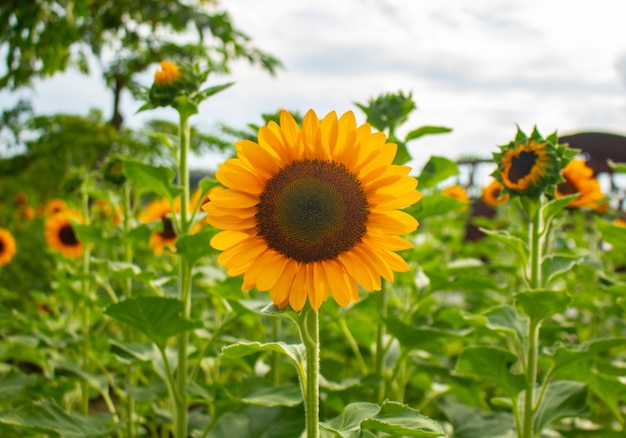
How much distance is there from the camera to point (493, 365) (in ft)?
4.36

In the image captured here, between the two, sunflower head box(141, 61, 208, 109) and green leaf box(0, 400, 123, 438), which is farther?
sunflower head box(141, 61, 208, 109)

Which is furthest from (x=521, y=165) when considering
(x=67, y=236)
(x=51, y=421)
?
(x=67, y=236)

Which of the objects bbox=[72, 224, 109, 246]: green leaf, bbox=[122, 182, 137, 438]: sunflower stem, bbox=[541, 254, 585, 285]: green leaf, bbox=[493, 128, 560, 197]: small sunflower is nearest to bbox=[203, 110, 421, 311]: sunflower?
bbox=[493, 128, 560, 197]: small sunflower

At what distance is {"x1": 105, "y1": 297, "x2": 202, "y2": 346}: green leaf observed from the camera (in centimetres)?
130

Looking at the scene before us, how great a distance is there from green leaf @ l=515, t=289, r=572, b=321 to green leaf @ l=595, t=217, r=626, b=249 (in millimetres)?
329

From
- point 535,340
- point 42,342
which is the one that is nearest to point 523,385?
point 535,340

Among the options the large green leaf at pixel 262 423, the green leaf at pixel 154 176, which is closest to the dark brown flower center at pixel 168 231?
the green leaf at pixel 154 176

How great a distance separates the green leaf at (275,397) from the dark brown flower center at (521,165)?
0.61 m

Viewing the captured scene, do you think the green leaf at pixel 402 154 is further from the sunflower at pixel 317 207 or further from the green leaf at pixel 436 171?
the sunflower at pixel 317 207

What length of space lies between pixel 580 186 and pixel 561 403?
657mm

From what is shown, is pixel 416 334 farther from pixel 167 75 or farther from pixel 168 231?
pixel 168 231

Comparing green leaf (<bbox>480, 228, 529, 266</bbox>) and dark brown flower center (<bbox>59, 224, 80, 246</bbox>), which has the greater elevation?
green leaf (<bbox>480, 228, 529, 266</bbox>)

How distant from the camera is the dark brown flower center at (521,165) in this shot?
1.33 m

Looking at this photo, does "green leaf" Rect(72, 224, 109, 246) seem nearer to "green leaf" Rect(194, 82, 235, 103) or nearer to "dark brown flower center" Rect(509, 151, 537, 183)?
"green leaf" Rect(194, 82, 235, 103)
